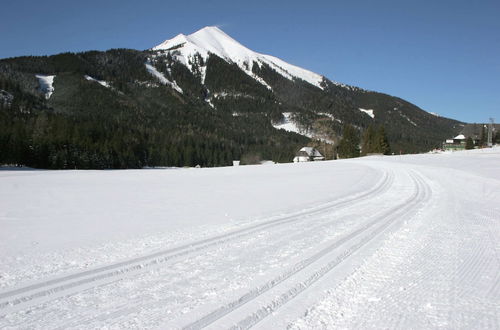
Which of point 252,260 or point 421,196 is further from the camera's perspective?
point 421,196

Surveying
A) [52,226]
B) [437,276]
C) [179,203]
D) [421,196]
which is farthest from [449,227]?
[52,226]

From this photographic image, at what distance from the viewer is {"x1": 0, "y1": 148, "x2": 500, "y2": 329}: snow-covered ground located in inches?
138

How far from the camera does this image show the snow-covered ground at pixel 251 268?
352 centimetres

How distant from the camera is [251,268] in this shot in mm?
4836

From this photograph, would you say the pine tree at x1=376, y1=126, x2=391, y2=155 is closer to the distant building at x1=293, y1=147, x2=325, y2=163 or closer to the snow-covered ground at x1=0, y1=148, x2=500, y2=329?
the distant building at x1=293, y1=147, x2=325, y2=163

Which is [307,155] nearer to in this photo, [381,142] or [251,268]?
[381,142]

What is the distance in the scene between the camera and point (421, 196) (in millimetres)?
12266

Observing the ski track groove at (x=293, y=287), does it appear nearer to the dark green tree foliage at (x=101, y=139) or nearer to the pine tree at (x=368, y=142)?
the dark green tree foliage at (x=101, y=139)

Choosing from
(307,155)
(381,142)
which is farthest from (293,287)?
(307,155)

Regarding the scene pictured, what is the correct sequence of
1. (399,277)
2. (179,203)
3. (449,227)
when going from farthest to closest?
(179,203) < (449,227) < (399,277)

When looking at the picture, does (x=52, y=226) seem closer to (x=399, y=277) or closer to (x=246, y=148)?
(x=399, y=277)

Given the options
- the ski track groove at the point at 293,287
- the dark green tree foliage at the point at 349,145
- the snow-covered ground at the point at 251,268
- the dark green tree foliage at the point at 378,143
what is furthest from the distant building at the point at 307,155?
the ski track groove at the point at 293,287

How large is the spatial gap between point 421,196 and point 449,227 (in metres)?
4.98

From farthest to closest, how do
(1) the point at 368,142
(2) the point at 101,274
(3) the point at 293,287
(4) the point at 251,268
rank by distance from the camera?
1. (1) the point at 368,142
2. (4) the point at 251,268
3. (2) the point at 101,274
4. (3) the point at 293,287
